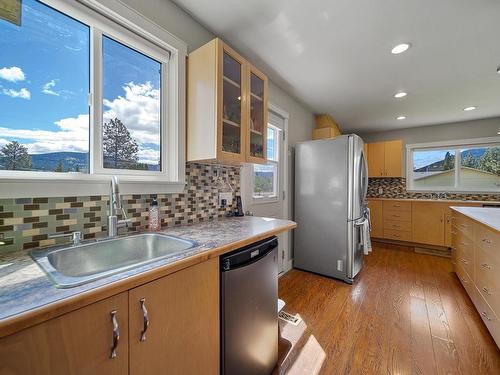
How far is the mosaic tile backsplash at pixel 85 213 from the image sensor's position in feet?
2.97

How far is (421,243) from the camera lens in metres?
3.87

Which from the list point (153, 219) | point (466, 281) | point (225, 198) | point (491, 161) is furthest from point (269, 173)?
point (491, 161)

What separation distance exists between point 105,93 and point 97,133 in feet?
0.80

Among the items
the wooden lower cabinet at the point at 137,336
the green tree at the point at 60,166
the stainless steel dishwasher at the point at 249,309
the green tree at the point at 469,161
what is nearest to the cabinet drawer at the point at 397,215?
the green tree at the point at 469,161

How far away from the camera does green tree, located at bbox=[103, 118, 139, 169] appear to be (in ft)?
4.16

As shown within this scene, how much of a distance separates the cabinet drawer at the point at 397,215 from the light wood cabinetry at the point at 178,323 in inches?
167

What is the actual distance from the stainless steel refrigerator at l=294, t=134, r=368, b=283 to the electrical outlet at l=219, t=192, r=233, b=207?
132 cm

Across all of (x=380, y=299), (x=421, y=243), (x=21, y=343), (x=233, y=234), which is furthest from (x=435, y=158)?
(x=21, y=343)

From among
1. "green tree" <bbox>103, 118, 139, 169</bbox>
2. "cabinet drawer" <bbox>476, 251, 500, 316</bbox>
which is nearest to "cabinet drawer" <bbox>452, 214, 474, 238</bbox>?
"cabinet drawer" <bbox>476, 251, 500, 316</bbox>

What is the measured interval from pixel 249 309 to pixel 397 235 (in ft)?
13.2

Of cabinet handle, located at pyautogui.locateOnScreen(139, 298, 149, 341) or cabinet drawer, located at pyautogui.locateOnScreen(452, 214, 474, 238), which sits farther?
cabinet drawer, located at pyautogui.locateOnScreen(452, 214, 474, 238)

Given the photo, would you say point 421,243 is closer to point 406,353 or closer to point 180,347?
point 406,353

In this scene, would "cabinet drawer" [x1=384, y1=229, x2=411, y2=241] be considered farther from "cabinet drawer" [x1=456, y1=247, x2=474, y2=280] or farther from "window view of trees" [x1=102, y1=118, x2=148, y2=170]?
"window view of trees" [x1=102, y1=118, x2=148, y2=170]

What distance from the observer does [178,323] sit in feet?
2.67
